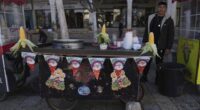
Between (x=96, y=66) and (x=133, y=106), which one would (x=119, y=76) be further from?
(x=133, y=106)

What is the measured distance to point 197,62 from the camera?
384cm

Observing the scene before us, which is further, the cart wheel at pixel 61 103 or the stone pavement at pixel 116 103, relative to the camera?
the stone pavement at pixel 116 103

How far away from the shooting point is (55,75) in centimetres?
316

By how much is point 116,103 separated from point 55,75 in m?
1.27

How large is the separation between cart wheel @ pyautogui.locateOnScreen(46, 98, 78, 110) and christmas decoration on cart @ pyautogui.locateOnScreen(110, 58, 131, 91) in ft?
2.41

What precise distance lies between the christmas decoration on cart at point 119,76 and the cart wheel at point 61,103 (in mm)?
734

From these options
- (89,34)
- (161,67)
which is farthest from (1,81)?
(89,34)

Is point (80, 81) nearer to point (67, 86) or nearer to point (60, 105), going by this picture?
point (67, 86)

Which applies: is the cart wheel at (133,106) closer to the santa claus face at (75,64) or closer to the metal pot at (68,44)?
the santa claus face at (75,64)

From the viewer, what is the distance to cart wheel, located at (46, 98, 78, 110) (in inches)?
137

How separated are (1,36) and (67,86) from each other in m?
1.56

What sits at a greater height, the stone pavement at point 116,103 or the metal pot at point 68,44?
the metal pot at point 68,44

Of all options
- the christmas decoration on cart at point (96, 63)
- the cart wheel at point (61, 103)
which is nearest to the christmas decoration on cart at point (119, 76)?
the christmas decoration on cart at point (96, 63)

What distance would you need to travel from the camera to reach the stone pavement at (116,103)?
3.64 metres
